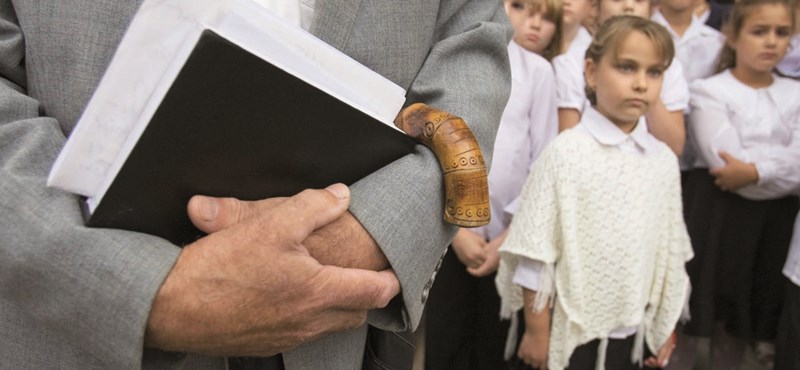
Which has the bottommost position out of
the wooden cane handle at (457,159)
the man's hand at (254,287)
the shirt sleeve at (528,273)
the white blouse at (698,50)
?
the shirt sleeve at (528,273)

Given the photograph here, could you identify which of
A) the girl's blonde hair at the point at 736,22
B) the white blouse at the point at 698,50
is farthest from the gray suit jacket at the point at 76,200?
the white blouse at the point at 698,50

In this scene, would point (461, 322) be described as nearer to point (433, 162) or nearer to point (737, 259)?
point (737, 259)

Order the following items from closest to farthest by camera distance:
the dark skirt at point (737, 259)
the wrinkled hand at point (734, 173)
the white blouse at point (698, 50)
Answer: the wrinkled hand at point (734, 173) → the dark skirt at point (737, 259) → the white blouse at point (698, 50)

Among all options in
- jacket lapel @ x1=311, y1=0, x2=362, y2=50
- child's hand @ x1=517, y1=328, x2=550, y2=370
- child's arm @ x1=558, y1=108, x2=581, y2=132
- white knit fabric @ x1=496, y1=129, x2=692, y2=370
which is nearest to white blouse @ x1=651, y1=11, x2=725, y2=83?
child's arm @ x1=558, y1=108, x2=581, y2=132

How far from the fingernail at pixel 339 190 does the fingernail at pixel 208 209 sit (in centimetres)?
13

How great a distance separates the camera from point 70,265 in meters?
0.78

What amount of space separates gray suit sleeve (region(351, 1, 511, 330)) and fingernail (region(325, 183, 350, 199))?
2 centimetres

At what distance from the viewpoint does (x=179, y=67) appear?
0.69 meters

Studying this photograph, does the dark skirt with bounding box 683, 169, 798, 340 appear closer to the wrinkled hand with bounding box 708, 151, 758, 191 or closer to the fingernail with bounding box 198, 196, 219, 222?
the wrinkled hand with bounding box 708, 151, 758, 191

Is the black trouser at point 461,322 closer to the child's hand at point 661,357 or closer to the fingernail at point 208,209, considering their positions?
the child's hand at point 661,357

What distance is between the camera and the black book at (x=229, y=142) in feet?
2.34

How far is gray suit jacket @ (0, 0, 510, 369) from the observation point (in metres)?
0.78

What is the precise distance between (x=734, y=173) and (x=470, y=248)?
104 cm

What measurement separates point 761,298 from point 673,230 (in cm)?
88
